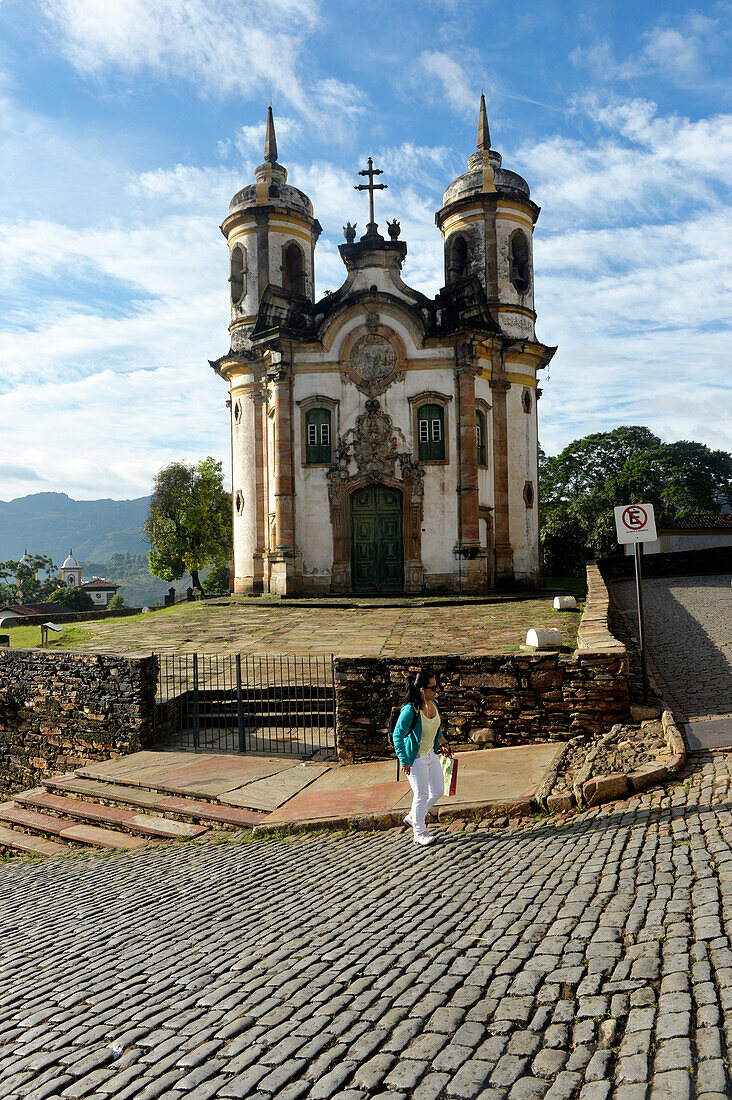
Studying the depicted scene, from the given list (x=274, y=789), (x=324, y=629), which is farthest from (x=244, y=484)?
(x=274, y=789)

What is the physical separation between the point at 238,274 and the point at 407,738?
85.5 feet

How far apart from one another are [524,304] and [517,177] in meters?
4.76

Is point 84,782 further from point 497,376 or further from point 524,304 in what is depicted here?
point 524,304

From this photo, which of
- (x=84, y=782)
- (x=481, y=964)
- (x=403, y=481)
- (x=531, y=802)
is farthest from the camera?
(x=403, y=481)

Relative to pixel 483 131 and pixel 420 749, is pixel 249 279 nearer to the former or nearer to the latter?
pixel 483 131

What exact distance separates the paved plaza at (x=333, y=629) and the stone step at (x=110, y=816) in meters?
4.28

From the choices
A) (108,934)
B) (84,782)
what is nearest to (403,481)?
(84,782)

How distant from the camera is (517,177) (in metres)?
28.9

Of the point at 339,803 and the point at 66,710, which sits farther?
the point at 66,710

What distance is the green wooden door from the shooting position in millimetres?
24984

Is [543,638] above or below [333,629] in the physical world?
above

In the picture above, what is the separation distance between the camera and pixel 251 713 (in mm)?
12227

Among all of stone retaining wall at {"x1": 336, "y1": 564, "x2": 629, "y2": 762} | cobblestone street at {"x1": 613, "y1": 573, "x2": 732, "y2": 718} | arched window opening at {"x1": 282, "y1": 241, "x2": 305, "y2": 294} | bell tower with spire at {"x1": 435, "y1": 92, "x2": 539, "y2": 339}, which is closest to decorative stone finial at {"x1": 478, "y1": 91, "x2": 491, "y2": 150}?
bell tower with spire at {"x1": 435, "y1": 92, "x2": 539, "y2": 339}

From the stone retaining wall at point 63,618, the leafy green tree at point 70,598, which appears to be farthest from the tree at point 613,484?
the leafy green tree at point 70,598
